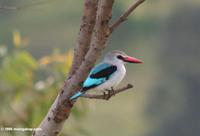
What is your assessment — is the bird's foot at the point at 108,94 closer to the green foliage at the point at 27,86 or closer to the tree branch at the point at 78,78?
the tree branch at the point at 78,78

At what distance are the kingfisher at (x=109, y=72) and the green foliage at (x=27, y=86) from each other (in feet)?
3.42

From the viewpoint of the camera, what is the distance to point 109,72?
5.14 metres

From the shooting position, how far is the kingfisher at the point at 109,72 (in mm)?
4922

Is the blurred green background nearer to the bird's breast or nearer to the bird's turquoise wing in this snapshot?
the bird's turquoise wing

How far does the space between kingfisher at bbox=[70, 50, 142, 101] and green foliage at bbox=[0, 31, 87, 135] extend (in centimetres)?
104

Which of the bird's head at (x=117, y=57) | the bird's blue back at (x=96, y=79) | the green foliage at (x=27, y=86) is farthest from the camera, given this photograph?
the green foliage at (x=27, y=86)

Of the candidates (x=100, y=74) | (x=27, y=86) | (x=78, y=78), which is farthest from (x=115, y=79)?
(x=27, y=86)

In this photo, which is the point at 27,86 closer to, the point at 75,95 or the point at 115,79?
the point at 115,79

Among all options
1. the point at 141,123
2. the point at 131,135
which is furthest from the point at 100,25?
the point at 141,123

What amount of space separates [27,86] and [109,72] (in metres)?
1.81

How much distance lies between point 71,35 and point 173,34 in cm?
388

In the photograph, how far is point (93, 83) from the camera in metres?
4.85

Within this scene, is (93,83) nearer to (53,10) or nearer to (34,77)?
(34,77)

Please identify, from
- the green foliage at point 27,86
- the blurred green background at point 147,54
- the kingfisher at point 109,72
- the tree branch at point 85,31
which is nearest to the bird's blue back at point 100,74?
the kingfisher at point 109,72
